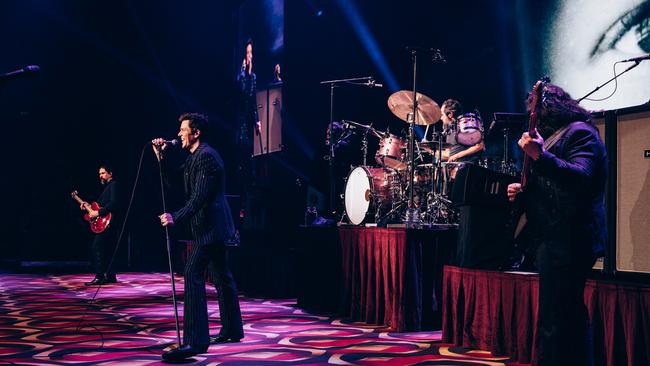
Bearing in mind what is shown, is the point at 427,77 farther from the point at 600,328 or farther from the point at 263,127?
the point at 600,328

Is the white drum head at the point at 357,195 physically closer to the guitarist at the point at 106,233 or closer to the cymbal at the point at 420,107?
the cymbal at the point at 420,107

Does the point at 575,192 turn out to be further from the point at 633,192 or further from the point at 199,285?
the point at 199,285

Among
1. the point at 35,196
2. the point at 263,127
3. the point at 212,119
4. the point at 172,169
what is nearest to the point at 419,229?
the point at 172,169

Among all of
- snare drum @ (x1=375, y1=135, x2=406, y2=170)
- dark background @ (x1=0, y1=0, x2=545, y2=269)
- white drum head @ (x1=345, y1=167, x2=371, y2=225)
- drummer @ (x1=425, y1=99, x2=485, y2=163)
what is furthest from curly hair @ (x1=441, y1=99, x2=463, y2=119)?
dark background @ (x1=0, y1=0, x2=545, y2=269)

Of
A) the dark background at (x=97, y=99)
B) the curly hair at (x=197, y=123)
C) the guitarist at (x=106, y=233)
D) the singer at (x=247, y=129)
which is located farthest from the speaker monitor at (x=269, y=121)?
the curly hair at (x=197, y=123)

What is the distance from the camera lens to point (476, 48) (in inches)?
367

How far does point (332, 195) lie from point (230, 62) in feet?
16.8

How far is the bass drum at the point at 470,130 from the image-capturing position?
817 cm

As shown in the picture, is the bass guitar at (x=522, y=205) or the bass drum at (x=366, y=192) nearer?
the bass guitar at (x=522, y=205)

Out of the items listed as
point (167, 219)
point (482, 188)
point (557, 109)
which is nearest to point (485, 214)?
point (482, 188)

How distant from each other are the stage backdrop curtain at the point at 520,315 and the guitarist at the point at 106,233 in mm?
6294

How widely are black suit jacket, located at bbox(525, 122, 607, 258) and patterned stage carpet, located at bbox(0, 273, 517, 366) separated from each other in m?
1.65

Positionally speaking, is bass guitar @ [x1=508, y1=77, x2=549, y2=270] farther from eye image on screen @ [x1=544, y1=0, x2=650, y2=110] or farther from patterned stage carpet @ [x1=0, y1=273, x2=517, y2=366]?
eye image on screen @ [x1=544, y1=0, x2=650, y2=110]

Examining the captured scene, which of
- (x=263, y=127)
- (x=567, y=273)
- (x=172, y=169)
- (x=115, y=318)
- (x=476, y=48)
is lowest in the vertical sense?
(x=115, y=318)
